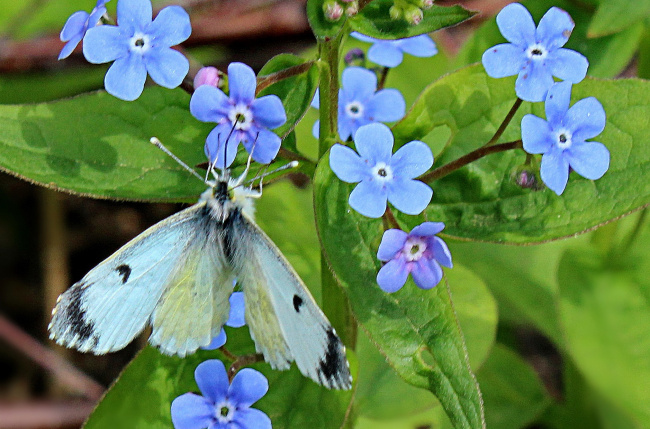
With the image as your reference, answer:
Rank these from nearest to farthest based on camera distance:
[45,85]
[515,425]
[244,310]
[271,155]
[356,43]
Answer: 1. [271,155]
2. [244,310]
3. [515,425]
4. [356,43]
5. [45,85]

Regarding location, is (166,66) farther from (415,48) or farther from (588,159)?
(588,159)

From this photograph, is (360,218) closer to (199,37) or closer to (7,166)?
(7,166)

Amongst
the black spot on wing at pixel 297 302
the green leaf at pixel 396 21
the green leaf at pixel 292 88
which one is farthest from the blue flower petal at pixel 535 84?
the black spot on wing at pixel 297 302

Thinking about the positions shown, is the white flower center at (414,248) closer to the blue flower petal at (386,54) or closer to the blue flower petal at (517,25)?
the blue flower petal at (517,25)

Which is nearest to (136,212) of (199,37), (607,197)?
(199,37)

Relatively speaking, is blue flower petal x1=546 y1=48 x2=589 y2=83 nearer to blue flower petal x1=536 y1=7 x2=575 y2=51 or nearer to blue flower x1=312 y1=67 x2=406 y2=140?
blue flower petal x1=536 y1=7 x2=575 y2=51

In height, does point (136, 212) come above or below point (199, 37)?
below

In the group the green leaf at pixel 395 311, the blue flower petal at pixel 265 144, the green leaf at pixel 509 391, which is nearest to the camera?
the green leaf at pixel 395 311

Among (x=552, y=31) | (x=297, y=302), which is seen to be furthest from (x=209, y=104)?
(x=552, y=31)

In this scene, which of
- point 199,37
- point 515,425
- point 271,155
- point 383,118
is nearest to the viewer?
point 271,155
